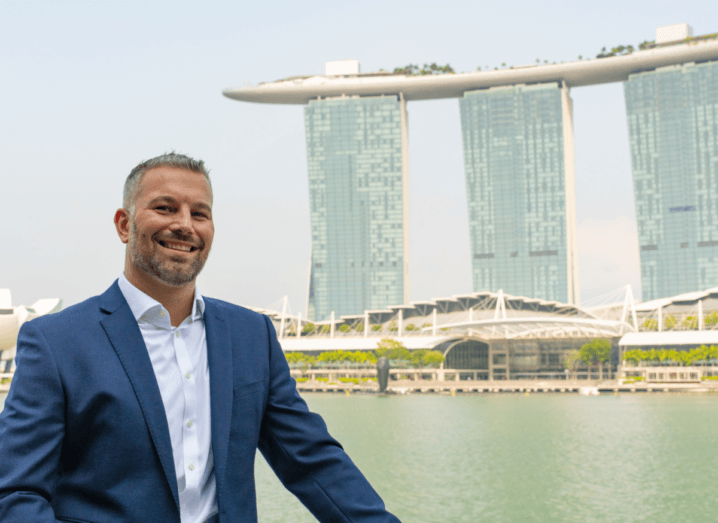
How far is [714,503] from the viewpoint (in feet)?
64.5

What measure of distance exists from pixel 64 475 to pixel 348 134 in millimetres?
127830

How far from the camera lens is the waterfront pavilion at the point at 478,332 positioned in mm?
89562

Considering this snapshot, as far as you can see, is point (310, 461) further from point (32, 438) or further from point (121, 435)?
point (32, 438)

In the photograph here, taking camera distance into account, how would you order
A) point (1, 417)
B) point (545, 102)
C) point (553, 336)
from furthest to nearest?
point (545, 102), point (553, 336), point (1, 417)

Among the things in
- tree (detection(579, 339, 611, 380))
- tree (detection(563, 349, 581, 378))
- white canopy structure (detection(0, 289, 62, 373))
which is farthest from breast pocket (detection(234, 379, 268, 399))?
white canopy structure (detection(0, 289, 62, 373))

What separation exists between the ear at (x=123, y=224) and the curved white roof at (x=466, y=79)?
124 metres

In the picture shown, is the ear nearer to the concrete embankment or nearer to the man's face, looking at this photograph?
the man's face

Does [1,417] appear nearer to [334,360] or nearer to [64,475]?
[64,475]

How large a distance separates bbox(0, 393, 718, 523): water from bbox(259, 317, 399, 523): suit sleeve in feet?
54.2

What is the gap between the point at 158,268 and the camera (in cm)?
222

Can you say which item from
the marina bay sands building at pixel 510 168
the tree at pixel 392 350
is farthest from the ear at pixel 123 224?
the marina bay sands building at pixel 510 168

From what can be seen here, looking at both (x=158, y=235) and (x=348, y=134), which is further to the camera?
(x=348, y=134)

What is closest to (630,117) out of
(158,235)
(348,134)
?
(348,134)

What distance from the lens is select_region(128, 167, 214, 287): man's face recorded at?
2.23 m
